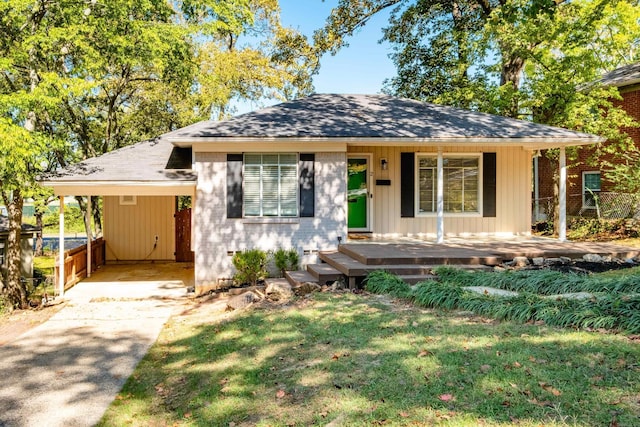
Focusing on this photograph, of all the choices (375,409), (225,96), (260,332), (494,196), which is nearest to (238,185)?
(260,332)

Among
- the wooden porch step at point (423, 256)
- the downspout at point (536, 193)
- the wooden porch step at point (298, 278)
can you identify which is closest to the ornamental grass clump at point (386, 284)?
the wooden porch step at point (423, 256)

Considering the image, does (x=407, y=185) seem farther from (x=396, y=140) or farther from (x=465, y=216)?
(x=396, y=140)

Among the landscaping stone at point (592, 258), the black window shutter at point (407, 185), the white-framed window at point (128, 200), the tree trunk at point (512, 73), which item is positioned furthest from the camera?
the tree trunk at point (512, 73)

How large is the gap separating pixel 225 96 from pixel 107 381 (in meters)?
17.4

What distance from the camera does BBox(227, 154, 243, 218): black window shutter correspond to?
33.6 feet

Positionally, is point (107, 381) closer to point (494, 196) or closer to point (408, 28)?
point (494, 196)

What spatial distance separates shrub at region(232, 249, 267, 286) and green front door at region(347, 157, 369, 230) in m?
3.10

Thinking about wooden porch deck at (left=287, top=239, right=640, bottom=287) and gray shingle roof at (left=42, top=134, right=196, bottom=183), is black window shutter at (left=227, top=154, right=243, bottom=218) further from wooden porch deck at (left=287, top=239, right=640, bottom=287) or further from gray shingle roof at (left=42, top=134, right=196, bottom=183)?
wooden porch deck at (left=287, top=239, right=640, bottom=287)

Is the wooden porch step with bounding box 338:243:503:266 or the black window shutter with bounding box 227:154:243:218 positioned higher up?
the black window shutter with bounding box 227:154:243:218

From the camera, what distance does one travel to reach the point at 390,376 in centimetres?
400

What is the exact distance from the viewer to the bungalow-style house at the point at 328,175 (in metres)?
10.2

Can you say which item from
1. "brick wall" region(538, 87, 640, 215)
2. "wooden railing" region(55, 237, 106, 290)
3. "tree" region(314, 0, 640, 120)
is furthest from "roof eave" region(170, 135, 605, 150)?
"brick wall" region(538, 87, 640, 215)

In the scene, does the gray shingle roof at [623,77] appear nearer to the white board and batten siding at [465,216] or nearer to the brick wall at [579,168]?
the brick wall at [579,168]

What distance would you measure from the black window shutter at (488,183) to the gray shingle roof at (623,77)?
26.1 ft
